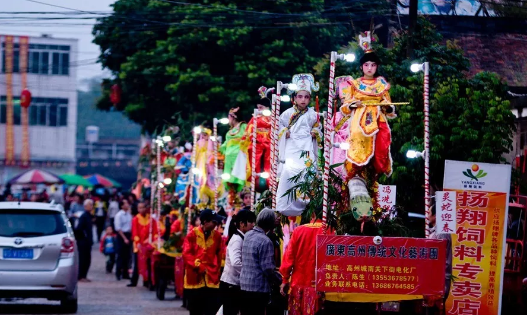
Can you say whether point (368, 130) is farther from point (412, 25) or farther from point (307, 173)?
point (412, 25)

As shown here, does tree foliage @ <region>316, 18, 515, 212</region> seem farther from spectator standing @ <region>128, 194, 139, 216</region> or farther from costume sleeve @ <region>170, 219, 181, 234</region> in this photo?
spectator standing @ <region>128, 194, 139, 216</region>

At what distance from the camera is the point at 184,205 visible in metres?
23.2

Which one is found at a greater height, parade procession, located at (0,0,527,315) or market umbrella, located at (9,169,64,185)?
parade procession, located at (0,0,527,315)

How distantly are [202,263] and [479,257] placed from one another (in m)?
3.60

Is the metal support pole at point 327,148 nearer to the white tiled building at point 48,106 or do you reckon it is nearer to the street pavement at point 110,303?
the street pavement at point 110,303

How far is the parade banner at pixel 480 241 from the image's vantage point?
1513cm

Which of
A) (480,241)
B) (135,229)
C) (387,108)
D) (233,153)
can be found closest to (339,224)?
(387,108)

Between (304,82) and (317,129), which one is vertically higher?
(304,82)

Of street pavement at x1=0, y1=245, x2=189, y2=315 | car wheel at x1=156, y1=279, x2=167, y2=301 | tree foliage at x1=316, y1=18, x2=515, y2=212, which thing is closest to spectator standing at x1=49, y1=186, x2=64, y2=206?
street pavement at x1=0, y1=245, x2=189, y2=315

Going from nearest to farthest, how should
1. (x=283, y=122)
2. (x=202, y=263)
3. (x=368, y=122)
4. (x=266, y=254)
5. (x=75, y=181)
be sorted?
(x=368, y=122), (x=266, y=254), (x=283, y=122), (x=202, y=263), (x=75, y=181)

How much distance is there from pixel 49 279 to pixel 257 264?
652cm

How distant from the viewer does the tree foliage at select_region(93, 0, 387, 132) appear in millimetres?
33656

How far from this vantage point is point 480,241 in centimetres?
1521

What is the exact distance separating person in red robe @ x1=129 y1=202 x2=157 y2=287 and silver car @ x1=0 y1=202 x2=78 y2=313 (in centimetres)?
654
